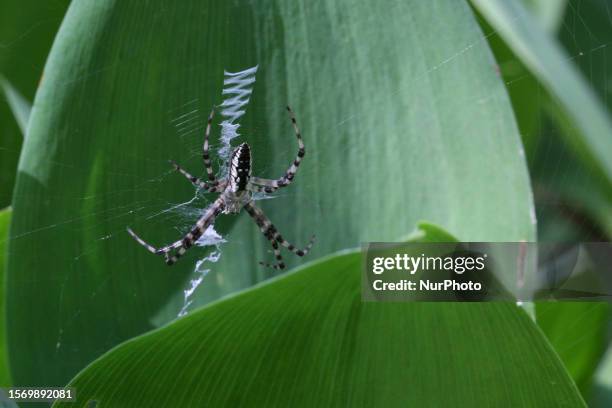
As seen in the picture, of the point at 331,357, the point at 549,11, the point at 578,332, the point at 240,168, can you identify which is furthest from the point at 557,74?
the point at 240,168

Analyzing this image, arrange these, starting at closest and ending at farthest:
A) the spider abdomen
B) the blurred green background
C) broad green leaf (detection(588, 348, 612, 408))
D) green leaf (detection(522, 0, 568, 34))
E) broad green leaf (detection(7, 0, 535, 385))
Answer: the blurred green background → broad green leaf (detection(7, 0, 535, 385)) → broad green leaf (detection(588, 348, 612, 408)) → green leaf (detection(522, 0, 568, 34)) → the spider abdomen

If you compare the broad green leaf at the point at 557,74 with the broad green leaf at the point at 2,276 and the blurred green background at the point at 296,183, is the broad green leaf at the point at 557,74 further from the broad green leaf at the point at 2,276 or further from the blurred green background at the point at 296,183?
the broad green leaf at the point at 2,276

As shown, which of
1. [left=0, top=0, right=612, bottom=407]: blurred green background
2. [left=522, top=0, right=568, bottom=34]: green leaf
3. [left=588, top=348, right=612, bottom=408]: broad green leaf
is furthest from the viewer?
[left=522, top=0, right=568, bottom=34]: green leaf

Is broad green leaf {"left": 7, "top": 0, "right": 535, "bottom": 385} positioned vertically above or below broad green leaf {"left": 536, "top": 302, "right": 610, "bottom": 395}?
above

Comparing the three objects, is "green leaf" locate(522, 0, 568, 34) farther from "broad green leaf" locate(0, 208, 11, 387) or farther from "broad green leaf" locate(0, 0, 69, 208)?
"broad green leaf" locate(0, 208, 11, 387)

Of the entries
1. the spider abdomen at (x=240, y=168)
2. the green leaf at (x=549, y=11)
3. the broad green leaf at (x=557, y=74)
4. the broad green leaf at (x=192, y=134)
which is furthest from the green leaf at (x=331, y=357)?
the green leaf at (x=549, y=11)

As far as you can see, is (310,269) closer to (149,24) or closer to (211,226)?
(149,24)

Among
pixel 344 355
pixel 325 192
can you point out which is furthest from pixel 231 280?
pixel 344 355

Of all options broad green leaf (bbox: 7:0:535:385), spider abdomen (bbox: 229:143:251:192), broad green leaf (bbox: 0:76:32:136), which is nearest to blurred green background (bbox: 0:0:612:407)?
broad green leaf (bbox: 7:0:535:385)
